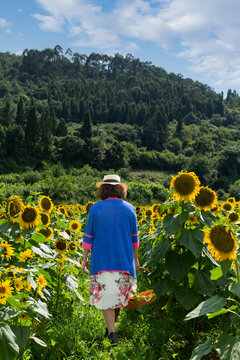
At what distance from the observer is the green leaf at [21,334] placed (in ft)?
7.66

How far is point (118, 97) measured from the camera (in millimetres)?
115812

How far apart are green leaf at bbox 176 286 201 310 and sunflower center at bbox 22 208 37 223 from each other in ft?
5.01

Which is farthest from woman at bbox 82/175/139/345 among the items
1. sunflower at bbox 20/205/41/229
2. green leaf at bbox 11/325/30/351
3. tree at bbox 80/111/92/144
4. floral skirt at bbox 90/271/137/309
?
tree at bbox 80/111/92/144

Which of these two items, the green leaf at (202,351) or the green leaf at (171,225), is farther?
the green leaf at (171,225)

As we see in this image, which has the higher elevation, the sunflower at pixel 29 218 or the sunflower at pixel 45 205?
the sunflower at pixel 29 218

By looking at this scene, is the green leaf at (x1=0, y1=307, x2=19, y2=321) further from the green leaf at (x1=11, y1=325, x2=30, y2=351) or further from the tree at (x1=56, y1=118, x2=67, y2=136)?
the tree at (x1=56, y1=118, x2=67, y2=136)

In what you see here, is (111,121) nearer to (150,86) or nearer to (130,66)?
(150,86)

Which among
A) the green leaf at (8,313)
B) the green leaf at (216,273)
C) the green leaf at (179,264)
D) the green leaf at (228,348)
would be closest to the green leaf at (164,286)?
the green leaf at (179,264)

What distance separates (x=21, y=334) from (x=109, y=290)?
132cm

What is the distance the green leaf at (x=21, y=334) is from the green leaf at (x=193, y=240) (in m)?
1.49

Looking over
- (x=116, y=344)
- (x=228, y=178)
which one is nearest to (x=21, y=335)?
(x=116, y=344)

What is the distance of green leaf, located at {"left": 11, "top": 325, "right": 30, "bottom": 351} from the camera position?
92.0 inches

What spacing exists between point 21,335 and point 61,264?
58.5 inches

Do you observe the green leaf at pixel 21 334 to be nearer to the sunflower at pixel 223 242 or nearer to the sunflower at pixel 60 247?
the sunflower at pixel 223 242
